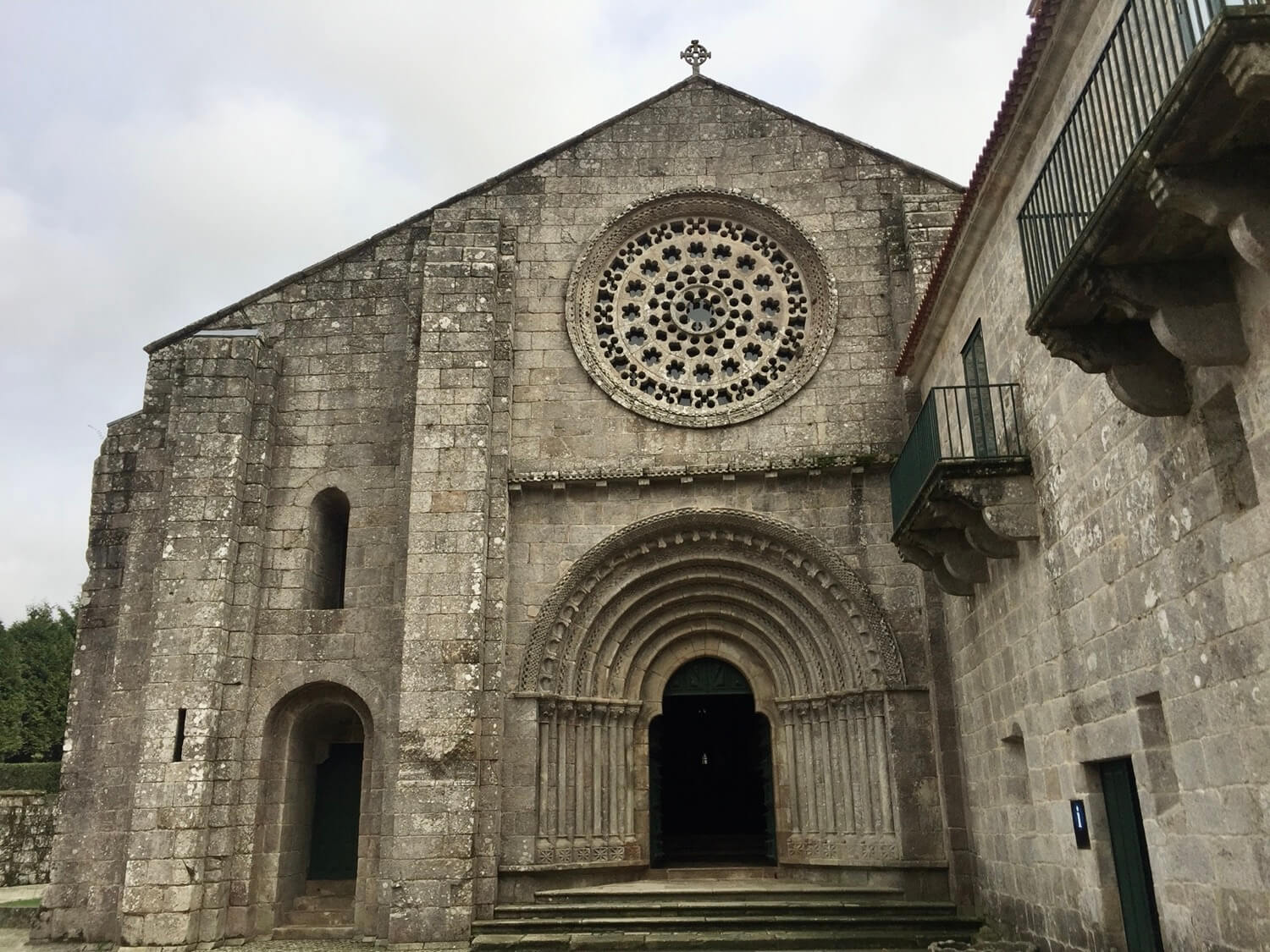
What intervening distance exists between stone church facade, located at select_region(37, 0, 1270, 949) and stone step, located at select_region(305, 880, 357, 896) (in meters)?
0.09

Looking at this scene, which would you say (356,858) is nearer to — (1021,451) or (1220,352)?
(1021,451)

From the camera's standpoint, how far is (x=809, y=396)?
39.5 feet

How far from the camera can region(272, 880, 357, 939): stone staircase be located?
10742 mm

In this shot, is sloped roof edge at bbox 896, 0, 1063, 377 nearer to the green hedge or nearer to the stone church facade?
the stone church facade

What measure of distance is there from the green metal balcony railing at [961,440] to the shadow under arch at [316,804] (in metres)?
6.29

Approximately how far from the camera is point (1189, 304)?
15.6 ft

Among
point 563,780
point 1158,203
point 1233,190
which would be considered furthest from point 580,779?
point 1233,190

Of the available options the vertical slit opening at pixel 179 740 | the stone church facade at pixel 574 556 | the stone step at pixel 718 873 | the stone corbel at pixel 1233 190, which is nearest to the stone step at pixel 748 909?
the stone church facade at pixel 574 556

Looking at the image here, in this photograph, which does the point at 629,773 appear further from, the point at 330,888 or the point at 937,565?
the point at 937,565

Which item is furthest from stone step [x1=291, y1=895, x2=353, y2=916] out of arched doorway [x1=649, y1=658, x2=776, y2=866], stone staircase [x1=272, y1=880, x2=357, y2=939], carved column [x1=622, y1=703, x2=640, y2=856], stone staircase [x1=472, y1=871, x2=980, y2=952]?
arched doorway [x1=649, y1=658, x2=776, y2=866]

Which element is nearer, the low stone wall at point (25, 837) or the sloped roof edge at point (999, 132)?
the sloped roof edge at point (999, 132)

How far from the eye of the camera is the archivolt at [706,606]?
1117 cm

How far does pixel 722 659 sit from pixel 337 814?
15.8 feet

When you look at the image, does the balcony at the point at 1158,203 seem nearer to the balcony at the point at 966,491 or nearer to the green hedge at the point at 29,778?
the balcony at the point at 966,491
